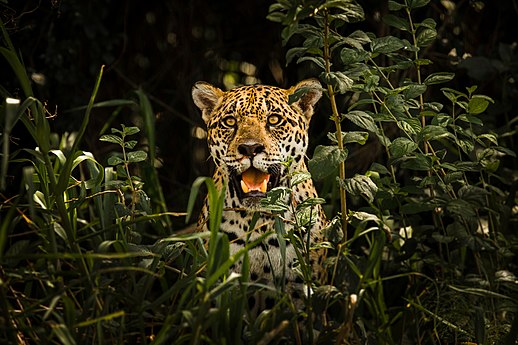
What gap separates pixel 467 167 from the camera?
3.22 meters

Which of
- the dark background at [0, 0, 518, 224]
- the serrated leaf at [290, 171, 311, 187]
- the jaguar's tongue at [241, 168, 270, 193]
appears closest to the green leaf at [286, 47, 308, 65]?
the serrated leaf at [290, 171, 311, 187]

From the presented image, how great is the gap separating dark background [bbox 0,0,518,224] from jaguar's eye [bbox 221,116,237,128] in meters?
1.59

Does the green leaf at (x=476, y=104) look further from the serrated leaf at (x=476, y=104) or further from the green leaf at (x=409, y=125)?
the green leaf at (x=409, y=125)

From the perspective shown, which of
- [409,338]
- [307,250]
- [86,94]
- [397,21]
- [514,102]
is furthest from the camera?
[86,94]

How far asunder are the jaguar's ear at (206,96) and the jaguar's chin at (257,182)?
395 millimetres

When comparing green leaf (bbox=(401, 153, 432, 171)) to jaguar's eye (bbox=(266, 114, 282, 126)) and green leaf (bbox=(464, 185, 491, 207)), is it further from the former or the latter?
jaguar's eye (bbox=(266, 114, 282, 126))

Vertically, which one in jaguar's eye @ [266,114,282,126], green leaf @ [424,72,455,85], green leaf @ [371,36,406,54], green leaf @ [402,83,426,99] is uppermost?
green leaf @ [371,36,406,54]

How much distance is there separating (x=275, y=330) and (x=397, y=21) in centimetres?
121

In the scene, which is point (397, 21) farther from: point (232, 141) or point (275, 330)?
point (275, 330)

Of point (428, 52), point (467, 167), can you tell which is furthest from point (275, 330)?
point (428, 52)

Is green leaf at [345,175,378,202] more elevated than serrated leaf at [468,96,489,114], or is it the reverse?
serrated leaf at [468,96,489,114]

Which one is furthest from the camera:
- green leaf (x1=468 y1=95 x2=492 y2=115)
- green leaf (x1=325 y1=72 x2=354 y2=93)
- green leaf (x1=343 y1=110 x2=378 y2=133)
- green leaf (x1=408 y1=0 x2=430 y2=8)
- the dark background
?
the dark background

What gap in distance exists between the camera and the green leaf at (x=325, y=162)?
2.80m

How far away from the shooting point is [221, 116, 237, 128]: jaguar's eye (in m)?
3.27
